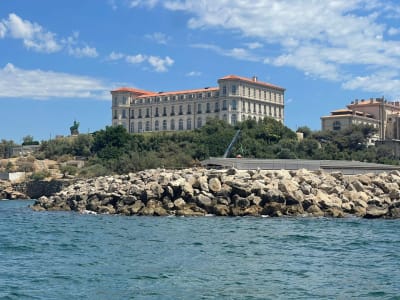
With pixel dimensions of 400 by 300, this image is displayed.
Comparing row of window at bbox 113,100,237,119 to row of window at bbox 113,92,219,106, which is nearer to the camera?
row of window at bbox 113,100,237,119

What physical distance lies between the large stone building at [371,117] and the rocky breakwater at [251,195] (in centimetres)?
6168

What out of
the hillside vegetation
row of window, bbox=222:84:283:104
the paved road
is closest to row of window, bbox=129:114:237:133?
row of window, bbox=222:84:283:104

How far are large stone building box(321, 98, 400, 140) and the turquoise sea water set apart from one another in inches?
2900

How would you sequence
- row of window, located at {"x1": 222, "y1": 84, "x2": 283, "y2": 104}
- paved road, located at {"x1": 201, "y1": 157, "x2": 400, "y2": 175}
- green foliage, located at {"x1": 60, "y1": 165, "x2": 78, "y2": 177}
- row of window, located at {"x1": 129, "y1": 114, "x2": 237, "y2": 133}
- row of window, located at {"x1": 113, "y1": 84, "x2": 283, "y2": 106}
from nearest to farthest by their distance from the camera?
1. paved road, located at {"x1": 201, "y1": 157, "x2": 400, "y2": 175}
2. green foliage, located at {"x1": 60, "y1": 165, "x2": 78, "y2": 177}
3. row of window, located at {"x1": 222, "y1": 84, "x2": 283, "y2": 104}
4. row of window, located at {"x1": 113, "y1": 84, "x2": 283, "y2": 106}
5. row of window, located at {"x1": 129, "y1": 114, "x2": 237, "y2": 133}

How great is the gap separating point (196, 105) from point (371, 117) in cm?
3093

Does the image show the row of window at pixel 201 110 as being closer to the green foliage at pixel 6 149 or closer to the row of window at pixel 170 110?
the row of window at pixel 170 110

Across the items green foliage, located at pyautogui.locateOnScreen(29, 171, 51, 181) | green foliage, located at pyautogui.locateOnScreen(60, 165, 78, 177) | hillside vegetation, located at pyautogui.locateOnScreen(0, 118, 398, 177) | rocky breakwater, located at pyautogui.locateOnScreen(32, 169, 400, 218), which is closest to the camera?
rocky breakwater, located at pyautogui.locateOnScreen(32, 169, 400, 218)

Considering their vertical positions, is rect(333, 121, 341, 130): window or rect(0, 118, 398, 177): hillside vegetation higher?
rect(333, 121, 341, 130): window

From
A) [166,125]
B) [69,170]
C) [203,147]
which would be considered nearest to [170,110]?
[166,125]

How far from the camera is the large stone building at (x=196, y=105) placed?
106750mm

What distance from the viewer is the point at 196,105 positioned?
111m

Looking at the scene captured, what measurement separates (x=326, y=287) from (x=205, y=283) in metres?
3.30

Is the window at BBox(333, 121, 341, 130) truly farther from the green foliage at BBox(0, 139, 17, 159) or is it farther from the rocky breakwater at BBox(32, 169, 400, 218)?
the rocky breakwater at BBox(32, 169, 400, 218)

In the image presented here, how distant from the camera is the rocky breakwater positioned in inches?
1512
